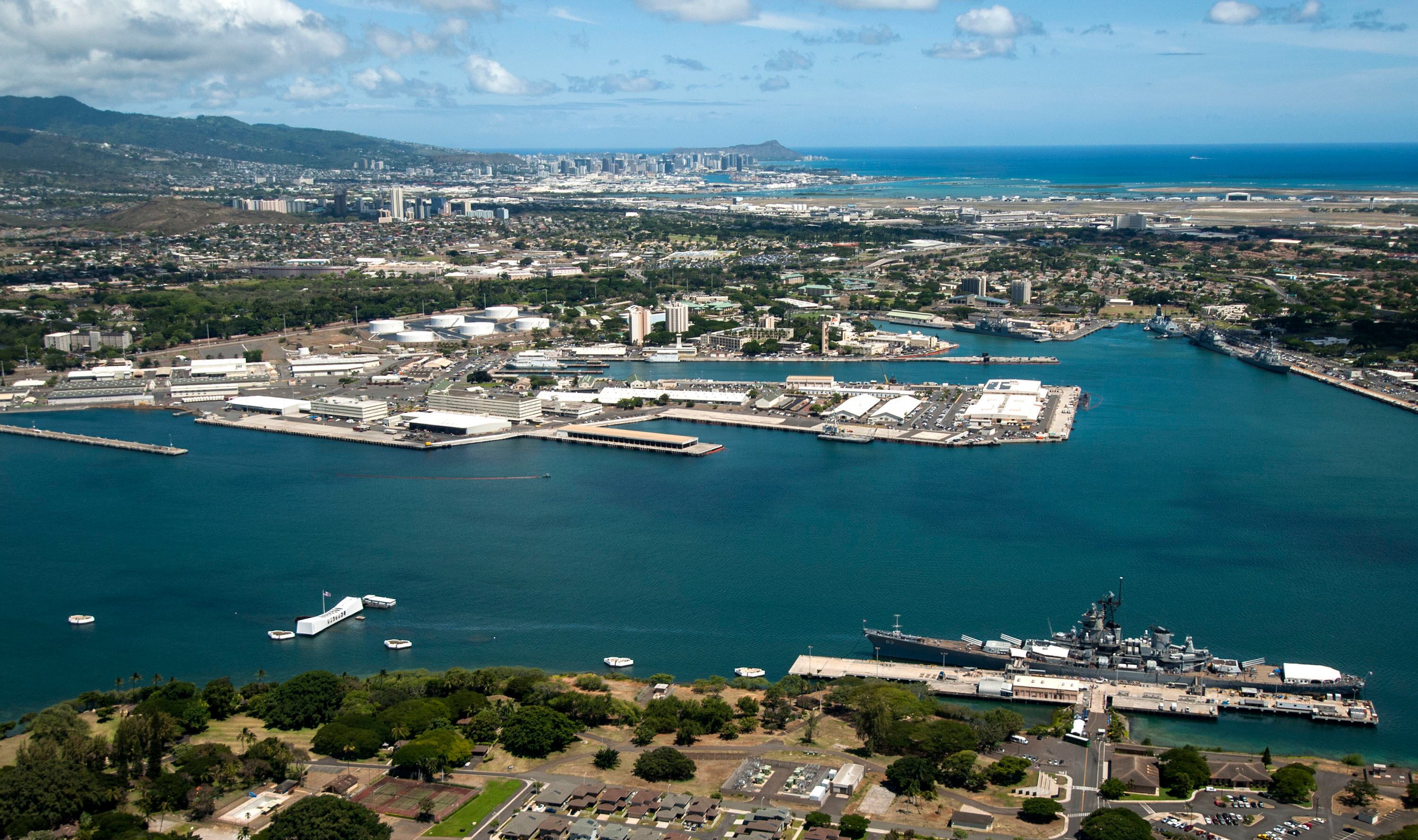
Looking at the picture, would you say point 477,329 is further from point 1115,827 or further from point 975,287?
point 1115,827

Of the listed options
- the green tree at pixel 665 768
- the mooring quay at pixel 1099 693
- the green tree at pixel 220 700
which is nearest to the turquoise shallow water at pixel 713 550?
the mooring quay at pixel 1099 693

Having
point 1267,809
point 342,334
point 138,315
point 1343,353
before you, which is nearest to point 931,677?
point 1267,809

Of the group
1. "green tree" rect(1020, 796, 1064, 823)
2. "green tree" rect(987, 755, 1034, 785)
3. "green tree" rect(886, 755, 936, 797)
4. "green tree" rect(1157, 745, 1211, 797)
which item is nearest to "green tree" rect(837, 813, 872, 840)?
"green tree" rect(886, 755, 936, 797)

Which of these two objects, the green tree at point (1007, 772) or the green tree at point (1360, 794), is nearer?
the green tree at point (1360, 794)

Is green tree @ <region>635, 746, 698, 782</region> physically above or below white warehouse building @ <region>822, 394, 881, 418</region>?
below

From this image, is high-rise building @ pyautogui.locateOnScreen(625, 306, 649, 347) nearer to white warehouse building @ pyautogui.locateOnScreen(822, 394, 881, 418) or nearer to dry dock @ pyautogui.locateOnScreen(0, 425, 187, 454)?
white warehouse building @ pyautogui.locateOnScreen(822, 394, 881, 418)

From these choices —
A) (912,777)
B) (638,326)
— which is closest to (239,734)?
(912,777)

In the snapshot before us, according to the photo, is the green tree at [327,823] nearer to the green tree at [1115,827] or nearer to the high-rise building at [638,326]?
the green tree at [1115,827]
